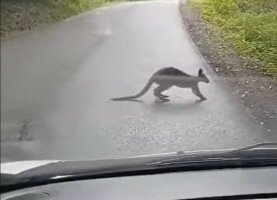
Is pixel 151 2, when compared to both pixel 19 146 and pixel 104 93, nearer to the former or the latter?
pixel 104 93

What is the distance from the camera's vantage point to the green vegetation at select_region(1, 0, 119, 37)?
5.88 feet

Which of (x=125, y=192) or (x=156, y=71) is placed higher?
(x=156, y=71)

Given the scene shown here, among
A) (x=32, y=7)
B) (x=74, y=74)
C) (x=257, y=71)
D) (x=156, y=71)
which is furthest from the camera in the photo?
(x=257, y=71)

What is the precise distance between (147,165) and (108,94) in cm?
25

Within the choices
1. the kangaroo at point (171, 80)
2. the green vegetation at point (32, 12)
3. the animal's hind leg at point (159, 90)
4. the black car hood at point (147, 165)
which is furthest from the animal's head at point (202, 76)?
the green vegetation at point (32, 12)

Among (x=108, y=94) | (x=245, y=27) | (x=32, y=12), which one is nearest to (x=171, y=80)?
(x=108, y=94)

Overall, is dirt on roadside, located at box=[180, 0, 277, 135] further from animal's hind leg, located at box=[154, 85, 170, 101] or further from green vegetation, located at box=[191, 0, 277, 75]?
animal's hind leg, located at box=[154, 85, 170, 101]

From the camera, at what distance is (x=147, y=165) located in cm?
199

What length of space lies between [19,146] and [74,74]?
26cm

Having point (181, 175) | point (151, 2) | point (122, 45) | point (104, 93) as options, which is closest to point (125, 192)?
point (181, 175)

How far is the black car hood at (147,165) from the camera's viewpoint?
1.90m

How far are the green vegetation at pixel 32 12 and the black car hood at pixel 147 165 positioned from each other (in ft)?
1.32

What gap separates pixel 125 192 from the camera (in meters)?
1.85

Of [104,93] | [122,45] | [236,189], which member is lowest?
[236,189]
